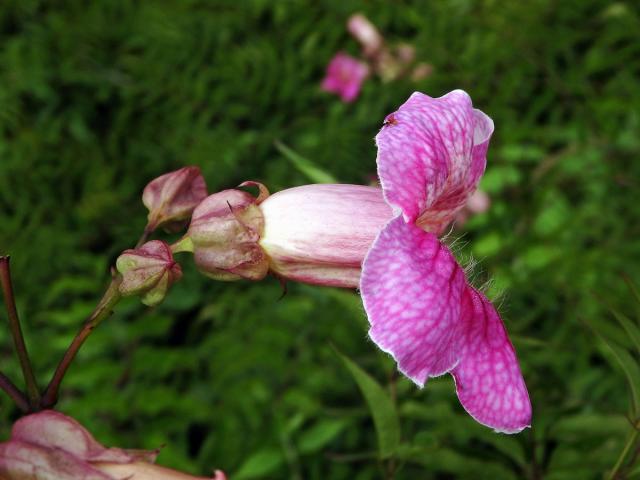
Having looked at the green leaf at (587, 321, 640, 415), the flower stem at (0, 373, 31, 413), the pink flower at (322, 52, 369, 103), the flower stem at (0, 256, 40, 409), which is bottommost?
the pink flower at (322, 52, 369, 103)

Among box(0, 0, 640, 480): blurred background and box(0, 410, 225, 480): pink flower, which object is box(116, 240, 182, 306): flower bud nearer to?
box(0, 410, 225, 480): pink flower

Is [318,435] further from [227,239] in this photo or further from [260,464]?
[227,239]

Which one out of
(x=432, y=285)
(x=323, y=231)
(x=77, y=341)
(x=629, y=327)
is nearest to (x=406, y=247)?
(x=432, y=285)

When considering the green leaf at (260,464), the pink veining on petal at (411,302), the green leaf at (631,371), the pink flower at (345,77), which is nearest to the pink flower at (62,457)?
the pink veining on petal at (411,302)


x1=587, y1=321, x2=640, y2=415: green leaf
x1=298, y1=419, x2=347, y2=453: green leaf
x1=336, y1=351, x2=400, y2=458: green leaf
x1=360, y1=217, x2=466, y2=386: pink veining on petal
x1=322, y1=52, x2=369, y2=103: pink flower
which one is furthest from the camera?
x1=322, y1=52, x2=369, y2=103: pink flower

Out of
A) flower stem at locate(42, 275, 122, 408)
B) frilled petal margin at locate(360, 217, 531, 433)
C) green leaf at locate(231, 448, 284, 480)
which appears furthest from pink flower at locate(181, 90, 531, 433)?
green leaf at locate(231, 448, 284, 480)

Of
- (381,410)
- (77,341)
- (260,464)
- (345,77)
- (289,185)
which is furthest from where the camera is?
(345,77)

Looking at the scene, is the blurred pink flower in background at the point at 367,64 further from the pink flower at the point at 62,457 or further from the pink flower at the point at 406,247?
the pink flower at the point at 62,457
